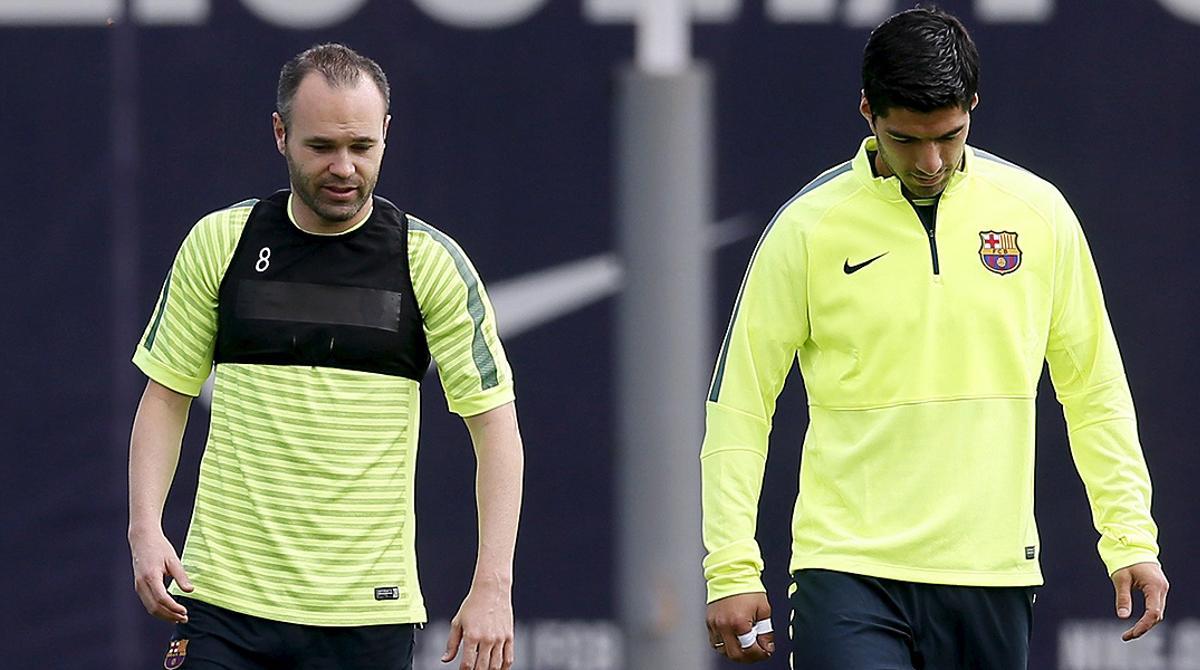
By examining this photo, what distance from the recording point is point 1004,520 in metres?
3.82

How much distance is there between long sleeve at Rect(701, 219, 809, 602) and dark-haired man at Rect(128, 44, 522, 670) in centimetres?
39

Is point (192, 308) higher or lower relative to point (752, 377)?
higher

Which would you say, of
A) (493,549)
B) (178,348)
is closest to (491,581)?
(493,549)

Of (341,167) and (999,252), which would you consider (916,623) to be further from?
(341,167)

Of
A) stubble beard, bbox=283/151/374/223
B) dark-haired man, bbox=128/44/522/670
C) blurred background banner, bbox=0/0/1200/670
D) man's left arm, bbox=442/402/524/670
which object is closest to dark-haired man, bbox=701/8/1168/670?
man's left arm, bbox=442/402/524/670

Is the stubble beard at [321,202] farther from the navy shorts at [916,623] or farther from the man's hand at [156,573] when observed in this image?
the navy shorts at [916,623]

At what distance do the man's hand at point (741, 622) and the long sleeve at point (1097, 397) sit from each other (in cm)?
69

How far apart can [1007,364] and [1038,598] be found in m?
3.01

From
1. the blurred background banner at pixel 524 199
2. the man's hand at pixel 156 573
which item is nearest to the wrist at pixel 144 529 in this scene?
the man's hand at pixel 156 573

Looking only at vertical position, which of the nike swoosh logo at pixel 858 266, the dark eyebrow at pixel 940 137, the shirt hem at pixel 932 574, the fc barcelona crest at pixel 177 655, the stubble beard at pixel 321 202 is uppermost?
the dark eyebrow at pixel 940 137

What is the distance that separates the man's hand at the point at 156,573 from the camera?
3.70m

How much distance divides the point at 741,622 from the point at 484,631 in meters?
0.48

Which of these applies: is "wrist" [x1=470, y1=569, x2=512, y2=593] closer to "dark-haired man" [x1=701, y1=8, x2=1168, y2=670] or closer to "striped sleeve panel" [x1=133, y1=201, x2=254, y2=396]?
"dark-haired man" [x1=701, y1=8, x2=1168, y2=670]

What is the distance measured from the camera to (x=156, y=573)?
3.71m
